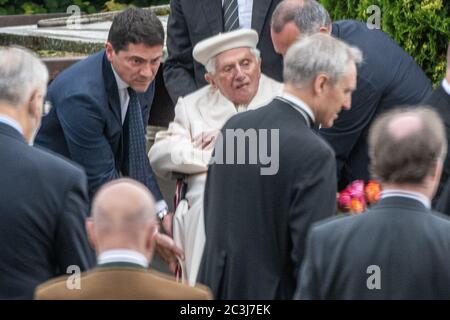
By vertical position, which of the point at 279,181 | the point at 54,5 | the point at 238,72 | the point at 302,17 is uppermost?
the point at 54,5

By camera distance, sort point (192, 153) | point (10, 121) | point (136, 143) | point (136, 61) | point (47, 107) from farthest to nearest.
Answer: point (136, 143)
point (192, 153)
point (136, 61)
point (47, 107)
point (10, 121)

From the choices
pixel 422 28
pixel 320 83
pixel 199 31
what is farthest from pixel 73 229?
pixel 422 28

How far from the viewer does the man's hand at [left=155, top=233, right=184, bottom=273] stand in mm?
6406

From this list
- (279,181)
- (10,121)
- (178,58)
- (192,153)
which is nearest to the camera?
(10,121)

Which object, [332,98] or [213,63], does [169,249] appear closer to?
[213,63]

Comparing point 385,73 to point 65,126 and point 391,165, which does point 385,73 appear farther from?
point 391,165

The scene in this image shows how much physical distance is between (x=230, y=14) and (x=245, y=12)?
0.09 meters

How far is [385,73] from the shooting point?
6445 millimetres

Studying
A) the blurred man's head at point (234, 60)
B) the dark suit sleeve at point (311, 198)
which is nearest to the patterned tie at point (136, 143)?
the blurred man's head at point (234, 60)

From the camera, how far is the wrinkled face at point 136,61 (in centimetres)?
634

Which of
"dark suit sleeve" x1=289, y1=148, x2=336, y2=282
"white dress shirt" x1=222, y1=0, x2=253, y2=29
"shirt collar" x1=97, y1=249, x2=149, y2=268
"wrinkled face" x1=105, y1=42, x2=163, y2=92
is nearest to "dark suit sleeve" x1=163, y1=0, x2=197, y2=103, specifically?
"white dress shirt" x1=222, y1=0, x2=253, y2=29

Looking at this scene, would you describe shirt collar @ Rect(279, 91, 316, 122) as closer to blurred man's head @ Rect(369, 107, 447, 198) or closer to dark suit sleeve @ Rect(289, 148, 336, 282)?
dark suit sleeve @ Rect(289, 148, 336, 282)

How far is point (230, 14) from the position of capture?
291 inches
